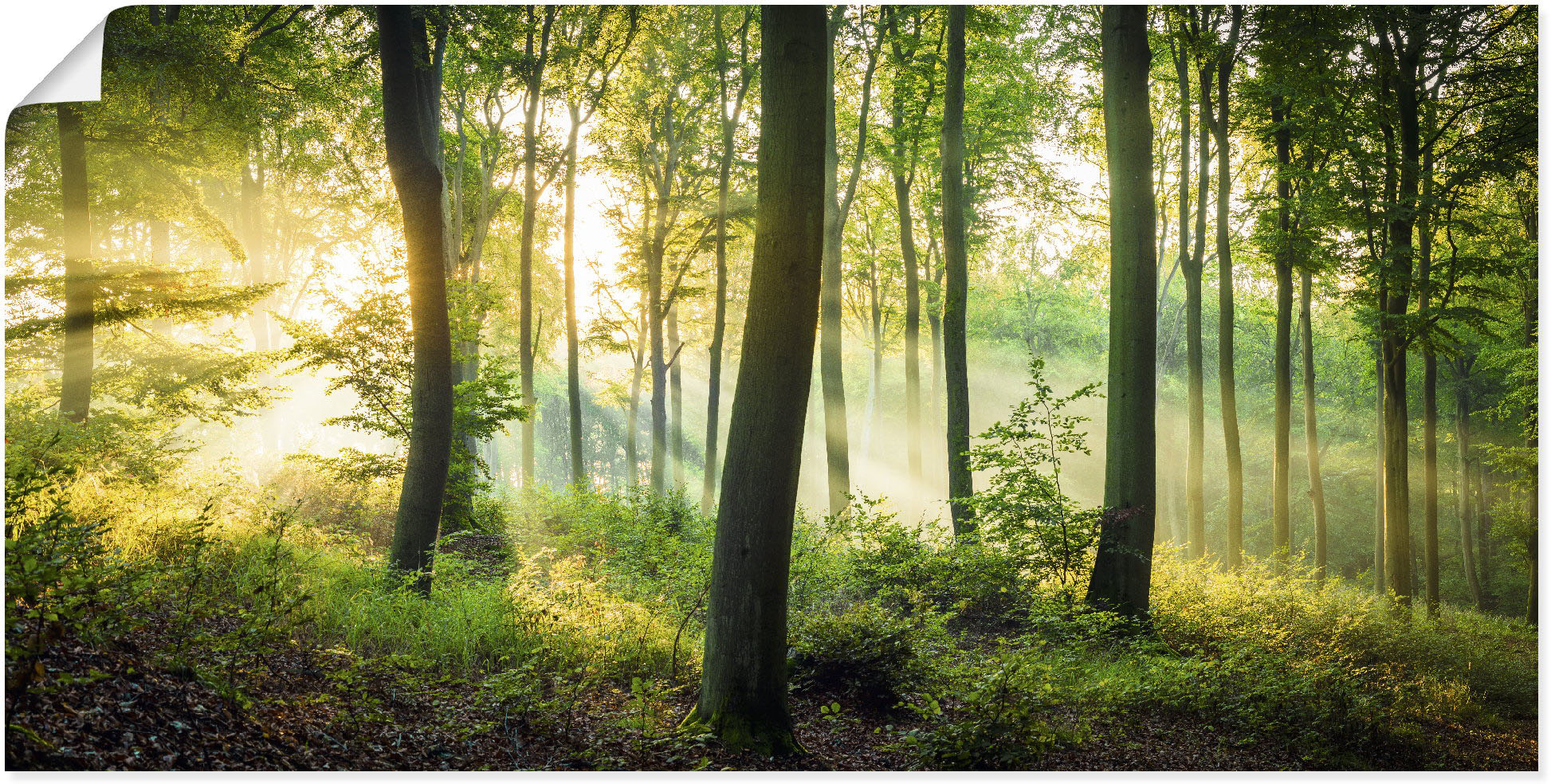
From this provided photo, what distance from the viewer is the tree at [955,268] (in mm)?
10477

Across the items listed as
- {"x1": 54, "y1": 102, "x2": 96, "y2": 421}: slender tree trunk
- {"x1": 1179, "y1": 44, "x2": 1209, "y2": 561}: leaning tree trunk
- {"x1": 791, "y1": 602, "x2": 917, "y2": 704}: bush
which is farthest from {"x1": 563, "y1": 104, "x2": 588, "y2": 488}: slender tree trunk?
{"x1": 1179, "y1": 44, "x2": 1209, "y2": 561}: leaning tree trunk

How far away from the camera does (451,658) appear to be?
16.5 feet

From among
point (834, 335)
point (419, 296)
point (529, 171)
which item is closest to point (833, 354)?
point (834, 335)

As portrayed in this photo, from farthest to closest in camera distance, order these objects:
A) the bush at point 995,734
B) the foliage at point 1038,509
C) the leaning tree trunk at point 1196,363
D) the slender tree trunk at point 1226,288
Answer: the leaning tree trunk at point 1196,363, the slender tree trunk at point 1226,288, the foliage at point 1038,509, the bush at point 995,734

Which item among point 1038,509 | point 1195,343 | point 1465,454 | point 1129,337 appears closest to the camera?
point 1129,337

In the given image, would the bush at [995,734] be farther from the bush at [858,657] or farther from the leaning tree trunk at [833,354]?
the leaning tree trunk at [833,354]

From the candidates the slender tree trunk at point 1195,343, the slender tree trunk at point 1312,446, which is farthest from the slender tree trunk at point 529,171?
the slender tree trunk at point 1312,446

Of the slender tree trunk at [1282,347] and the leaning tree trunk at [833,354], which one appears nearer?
the slender tree trunk at [1282,347]

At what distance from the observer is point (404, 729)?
12.3 ft

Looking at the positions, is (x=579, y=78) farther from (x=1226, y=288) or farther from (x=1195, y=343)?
(x=1195, y=343)

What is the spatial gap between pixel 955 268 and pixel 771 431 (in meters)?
7.41

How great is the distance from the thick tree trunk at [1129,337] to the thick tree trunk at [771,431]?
448cm

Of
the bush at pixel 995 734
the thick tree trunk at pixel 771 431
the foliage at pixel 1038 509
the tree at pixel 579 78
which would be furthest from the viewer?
the tree at pixel 579 78

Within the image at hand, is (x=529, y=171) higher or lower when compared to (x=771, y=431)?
higher
